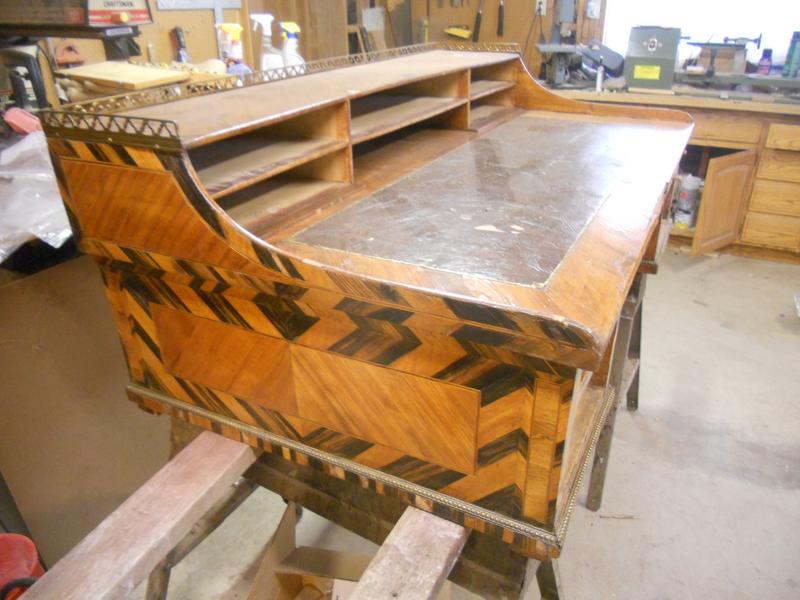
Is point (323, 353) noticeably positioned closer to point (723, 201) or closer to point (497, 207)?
point (497, 207)

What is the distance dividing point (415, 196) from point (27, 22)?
0.85 meters

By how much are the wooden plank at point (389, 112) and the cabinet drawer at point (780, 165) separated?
2179 mm

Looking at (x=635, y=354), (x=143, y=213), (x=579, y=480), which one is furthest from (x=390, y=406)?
(x=635, y=354)

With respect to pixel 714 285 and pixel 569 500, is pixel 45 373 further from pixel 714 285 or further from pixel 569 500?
pixel 714 285

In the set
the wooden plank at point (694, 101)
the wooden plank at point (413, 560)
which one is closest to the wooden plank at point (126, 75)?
the wooden plank at point (413, 560)

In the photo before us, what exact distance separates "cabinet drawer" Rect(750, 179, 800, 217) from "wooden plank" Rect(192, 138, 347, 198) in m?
2.77

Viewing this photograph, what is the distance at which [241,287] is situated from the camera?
0.88m

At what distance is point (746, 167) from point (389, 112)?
7.88 ft

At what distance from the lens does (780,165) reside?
2.99m

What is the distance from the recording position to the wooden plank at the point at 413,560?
30.4 inches

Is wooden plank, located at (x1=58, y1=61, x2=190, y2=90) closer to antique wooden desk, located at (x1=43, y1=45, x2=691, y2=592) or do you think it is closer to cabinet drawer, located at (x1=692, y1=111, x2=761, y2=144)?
antique wooden desk, located at (x1=43, y1=45, x2=691, y2=592)

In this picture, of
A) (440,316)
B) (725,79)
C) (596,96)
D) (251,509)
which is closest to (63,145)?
(440,316)

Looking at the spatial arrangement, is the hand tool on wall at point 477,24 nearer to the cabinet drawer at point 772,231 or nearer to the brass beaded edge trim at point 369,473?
the cabinet drawer at point 772,231

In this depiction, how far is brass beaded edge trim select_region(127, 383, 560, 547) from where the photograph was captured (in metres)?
0.85
